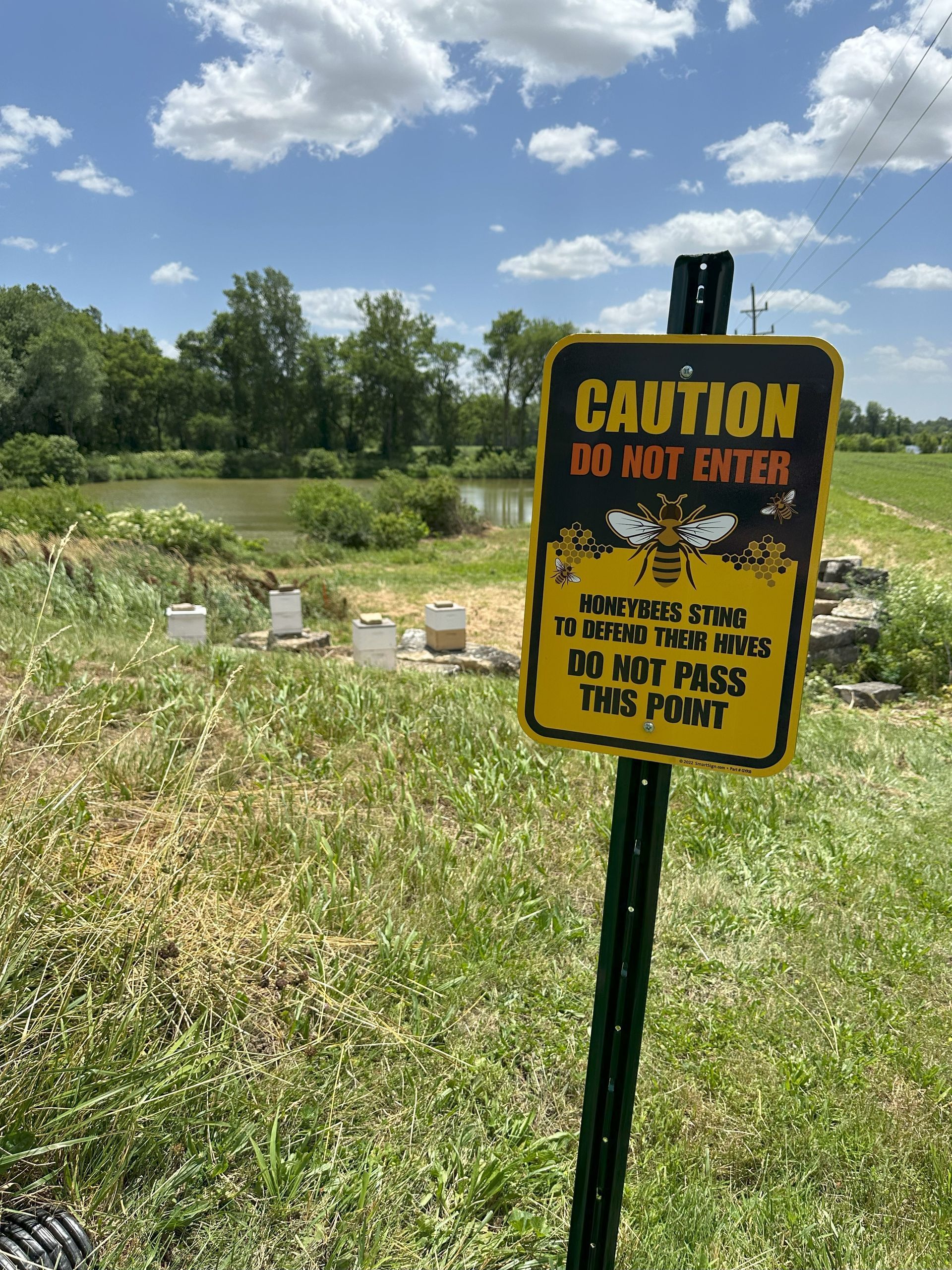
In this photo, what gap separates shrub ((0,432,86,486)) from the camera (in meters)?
36.7

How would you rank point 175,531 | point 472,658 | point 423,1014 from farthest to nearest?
point 175,531 → point 472,658 → point 423,1014

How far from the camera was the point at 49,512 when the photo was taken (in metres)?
10.4

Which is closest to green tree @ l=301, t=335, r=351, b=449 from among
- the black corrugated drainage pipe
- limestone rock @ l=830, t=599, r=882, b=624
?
limestone rock @ l=830, t=599, r=882, b=624

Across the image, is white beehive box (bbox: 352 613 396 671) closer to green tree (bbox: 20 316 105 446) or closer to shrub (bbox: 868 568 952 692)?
shrub (bbox: 868 568 952 692)

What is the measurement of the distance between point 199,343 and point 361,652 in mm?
62730

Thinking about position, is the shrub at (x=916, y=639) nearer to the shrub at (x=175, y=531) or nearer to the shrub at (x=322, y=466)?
the shrub at (x=175, y=531)

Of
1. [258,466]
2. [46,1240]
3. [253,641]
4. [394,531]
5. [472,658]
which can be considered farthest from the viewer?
[258,466]

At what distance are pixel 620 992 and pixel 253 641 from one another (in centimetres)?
839

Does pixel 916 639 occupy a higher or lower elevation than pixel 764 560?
lower

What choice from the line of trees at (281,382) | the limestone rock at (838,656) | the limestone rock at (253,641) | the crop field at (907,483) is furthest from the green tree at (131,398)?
the limestone rock at (838,656)

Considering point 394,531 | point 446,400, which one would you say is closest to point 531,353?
point 446,400

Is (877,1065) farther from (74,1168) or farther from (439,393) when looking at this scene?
(439,393)

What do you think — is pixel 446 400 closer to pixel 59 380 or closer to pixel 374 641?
pixel 59 380

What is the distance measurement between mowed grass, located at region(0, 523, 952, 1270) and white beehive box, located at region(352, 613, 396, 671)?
13.1ft
